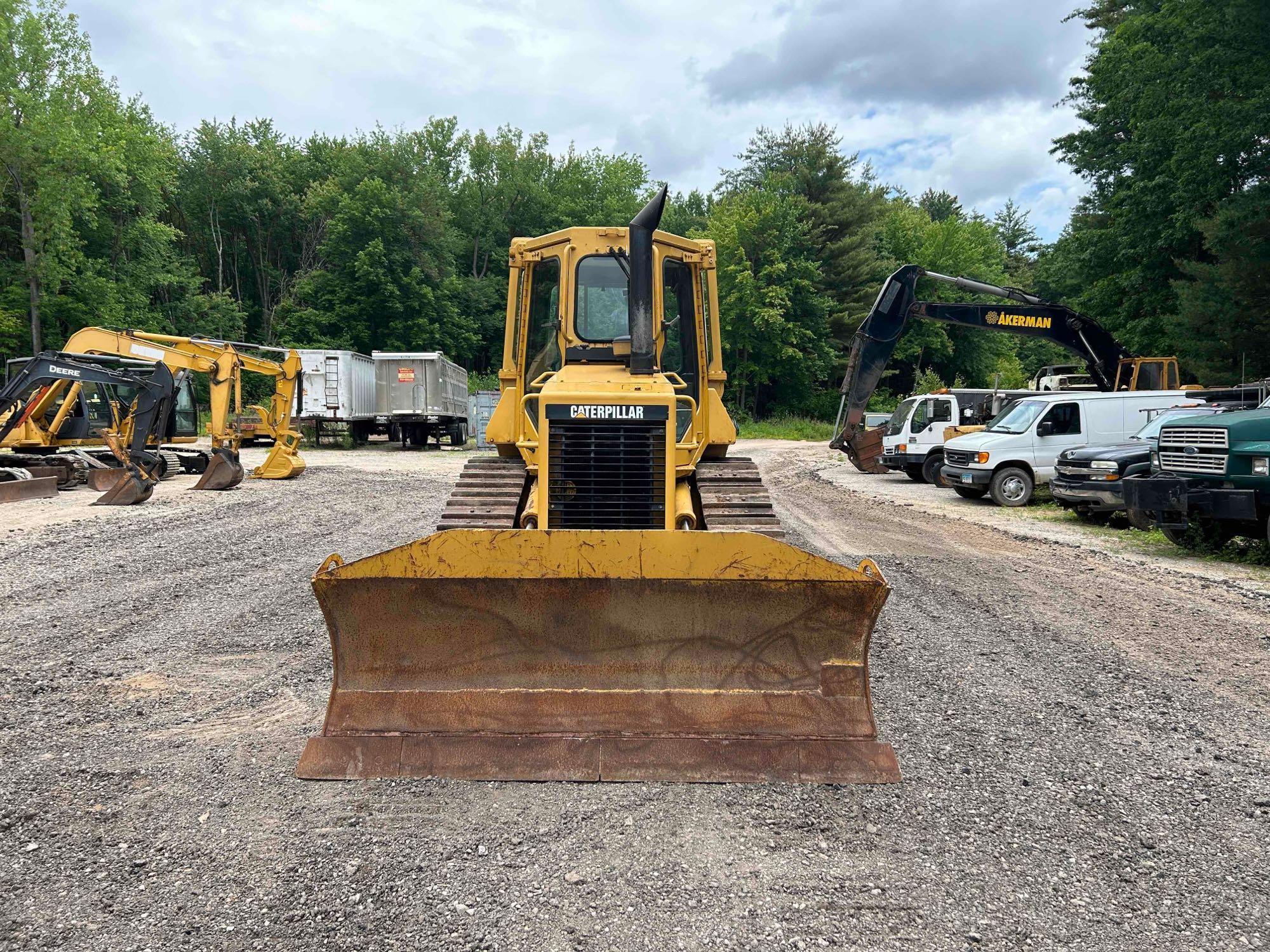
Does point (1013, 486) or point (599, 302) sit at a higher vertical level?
point (599, 302)

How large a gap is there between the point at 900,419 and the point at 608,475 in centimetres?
1643

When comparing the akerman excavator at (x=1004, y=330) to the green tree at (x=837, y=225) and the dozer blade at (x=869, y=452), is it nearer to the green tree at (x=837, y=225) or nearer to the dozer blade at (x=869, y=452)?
the dozer blade at (x=869, y=452)

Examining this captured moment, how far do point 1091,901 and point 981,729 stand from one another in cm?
148

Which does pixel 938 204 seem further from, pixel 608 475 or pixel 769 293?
pixel 608 475

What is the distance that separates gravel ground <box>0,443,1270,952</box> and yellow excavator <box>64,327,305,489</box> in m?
12.0

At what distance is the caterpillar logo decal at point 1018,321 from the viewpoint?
60.6 ft

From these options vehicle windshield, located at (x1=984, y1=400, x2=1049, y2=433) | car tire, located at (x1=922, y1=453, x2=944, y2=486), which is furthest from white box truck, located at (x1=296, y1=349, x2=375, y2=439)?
vehicle windshield, located at (x1=984, y1=400, x2=1049, y2=433)

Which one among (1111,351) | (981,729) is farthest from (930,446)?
(981,729)

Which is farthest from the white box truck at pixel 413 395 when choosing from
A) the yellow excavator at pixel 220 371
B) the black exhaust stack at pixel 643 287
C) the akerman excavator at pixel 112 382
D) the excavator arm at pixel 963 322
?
the black exhaust stack at pixel 643 287

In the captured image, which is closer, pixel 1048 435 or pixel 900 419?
pixel 1048 435

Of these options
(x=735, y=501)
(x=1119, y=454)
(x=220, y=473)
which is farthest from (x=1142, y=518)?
(x=220, y=473)

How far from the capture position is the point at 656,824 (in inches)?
123

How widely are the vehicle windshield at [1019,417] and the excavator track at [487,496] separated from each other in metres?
11.5

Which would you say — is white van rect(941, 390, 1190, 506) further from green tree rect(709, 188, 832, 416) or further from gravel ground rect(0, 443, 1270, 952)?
green tree rect(709, 188, 832, 416)
